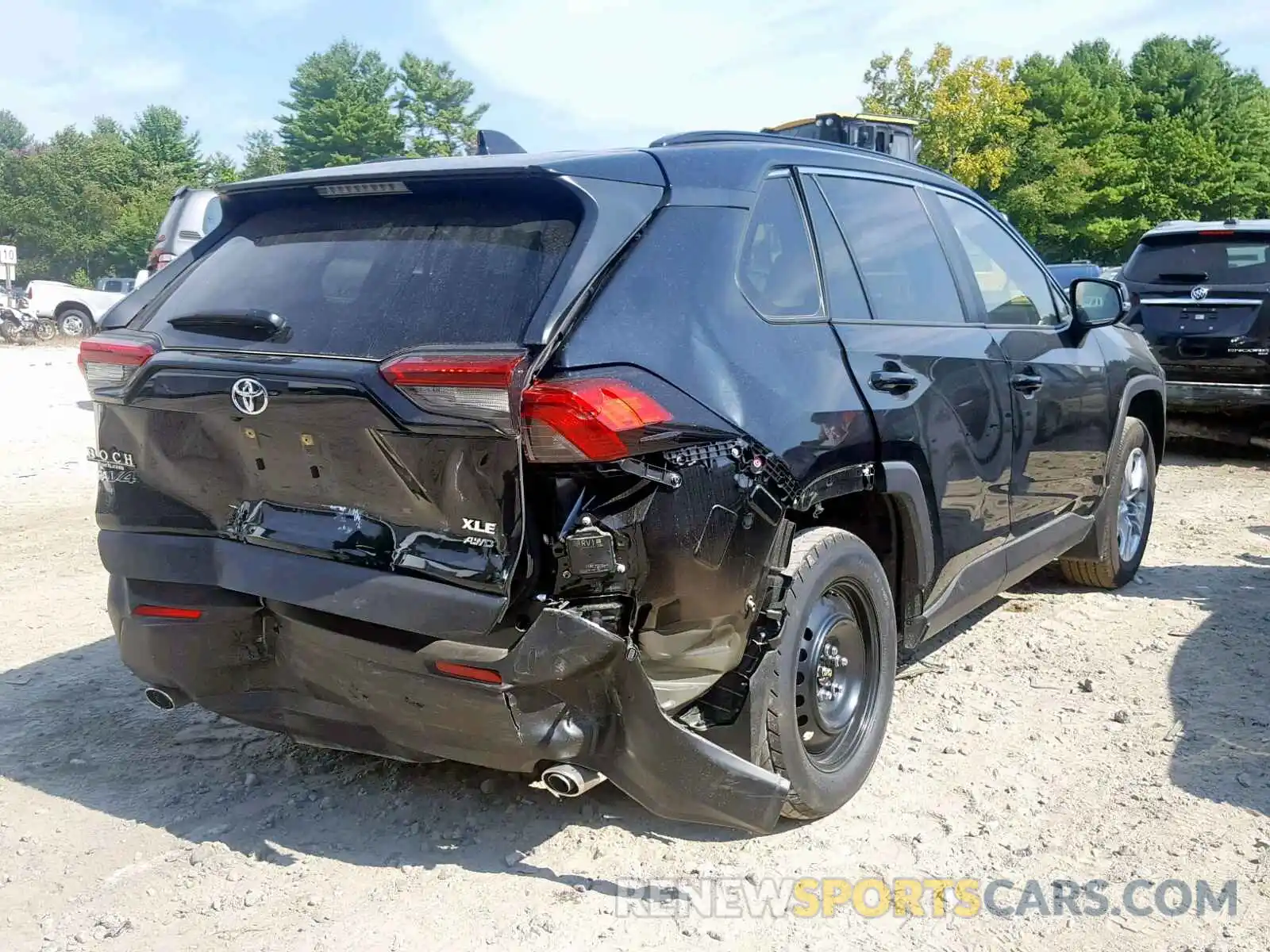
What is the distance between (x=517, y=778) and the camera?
3.47m

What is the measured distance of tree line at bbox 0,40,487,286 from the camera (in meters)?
59.8

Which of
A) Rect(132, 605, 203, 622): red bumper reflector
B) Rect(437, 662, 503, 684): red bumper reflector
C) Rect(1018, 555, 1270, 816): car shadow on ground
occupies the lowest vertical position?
Rect(1018, 555, 1270, 816): car shadow on ground

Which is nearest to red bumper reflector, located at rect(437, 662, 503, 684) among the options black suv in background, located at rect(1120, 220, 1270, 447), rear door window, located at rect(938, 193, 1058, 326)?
rear door window, located at rect(938, 193, 1058, 326)

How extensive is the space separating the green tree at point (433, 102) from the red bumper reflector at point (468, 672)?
212 ft

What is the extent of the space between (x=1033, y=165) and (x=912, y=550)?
3868cm

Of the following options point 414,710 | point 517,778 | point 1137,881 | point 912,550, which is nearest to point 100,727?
point 517,778

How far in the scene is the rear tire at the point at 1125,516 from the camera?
17.2 ft

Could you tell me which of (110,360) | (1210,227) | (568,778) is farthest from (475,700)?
(1210,227)

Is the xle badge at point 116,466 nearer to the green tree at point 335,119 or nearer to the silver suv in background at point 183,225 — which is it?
the silver suv in background at point 183,225

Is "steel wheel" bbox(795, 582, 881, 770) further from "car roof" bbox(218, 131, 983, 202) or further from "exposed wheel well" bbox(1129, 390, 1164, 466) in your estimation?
"exposed wheel well" bbox(1129, 390, 1164, 466)

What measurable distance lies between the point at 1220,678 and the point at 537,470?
313 centimetres

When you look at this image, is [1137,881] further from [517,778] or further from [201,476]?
[201,476]

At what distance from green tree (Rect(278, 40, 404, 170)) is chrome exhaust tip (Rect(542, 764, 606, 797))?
59.4 metres

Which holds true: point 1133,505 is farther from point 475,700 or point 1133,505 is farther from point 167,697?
point 167,697
